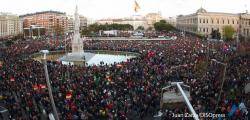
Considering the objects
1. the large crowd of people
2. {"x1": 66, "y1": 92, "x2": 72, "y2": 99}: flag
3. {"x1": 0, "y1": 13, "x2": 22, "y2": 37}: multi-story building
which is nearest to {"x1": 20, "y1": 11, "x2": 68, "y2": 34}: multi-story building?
{"x1": 0, "y1": 13, "x2": 22, "y2": 37}: multi-story building

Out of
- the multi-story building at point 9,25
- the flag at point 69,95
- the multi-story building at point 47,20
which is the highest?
the multi-story building at point 47,20

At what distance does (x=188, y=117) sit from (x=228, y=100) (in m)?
3.72

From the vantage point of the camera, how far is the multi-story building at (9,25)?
452ft

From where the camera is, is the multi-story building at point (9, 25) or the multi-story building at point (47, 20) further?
the multi-story building at point (47, 20)

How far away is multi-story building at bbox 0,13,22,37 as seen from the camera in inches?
5430

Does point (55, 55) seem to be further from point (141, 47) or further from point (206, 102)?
point (206, 102)

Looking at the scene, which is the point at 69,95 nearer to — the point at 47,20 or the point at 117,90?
the point at 117,90

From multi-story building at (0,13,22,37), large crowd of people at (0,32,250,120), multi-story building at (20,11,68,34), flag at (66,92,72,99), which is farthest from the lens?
multi-story building at (20,11,68,34)

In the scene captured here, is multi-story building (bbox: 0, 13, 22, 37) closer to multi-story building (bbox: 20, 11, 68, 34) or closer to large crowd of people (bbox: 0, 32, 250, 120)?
multi-story building (bbox: 20, 11, 68, 34)

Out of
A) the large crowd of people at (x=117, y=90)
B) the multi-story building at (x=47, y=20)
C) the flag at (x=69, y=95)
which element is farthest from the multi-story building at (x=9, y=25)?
the flag at (x=69, y=95)

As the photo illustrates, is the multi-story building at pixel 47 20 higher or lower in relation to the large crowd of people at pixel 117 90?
higher

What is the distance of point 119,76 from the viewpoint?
88.2 feet

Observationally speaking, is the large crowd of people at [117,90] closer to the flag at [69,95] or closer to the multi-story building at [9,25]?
the flag at [69,95]

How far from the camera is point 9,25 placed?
5812 inches
